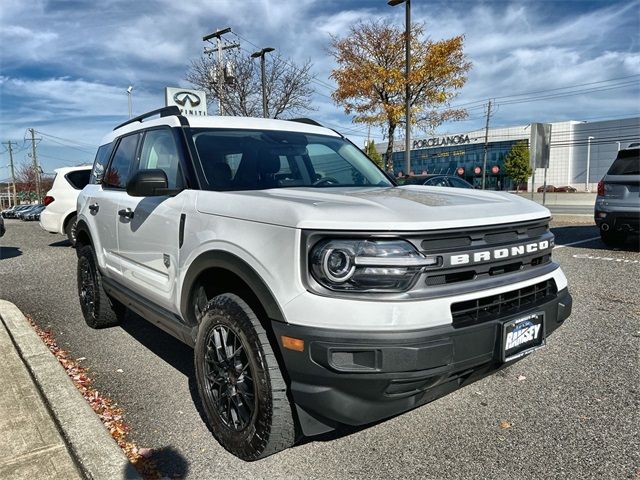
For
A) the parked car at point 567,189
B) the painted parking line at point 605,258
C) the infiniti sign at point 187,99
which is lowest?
the parked car at point 567,189

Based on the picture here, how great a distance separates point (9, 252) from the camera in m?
11.3

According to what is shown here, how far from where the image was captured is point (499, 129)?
3061 inches

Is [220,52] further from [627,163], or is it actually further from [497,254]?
[497,254]

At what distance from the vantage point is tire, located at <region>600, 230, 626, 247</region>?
29.4 feet

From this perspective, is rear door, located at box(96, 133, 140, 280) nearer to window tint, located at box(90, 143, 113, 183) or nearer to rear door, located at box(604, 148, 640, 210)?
window tint, located at box(90, 143, 113, 183)

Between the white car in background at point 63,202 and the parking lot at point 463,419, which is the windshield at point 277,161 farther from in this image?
the white car in background at point 63,202

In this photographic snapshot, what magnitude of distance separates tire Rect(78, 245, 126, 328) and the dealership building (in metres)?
68.3

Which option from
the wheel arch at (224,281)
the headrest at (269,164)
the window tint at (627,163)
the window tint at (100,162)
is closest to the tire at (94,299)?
the window tint at (100,162)

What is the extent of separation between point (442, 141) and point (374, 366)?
8255 cm

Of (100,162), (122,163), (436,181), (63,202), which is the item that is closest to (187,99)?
(63,202)

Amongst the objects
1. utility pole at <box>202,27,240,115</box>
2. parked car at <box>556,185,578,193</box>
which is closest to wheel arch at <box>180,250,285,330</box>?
utility pole at <box>202,27,240,115</box>

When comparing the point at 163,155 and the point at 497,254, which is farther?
the point at 163,155

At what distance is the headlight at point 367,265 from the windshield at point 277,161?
1.12 meters

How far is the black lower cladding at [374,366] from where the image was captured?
2051mm
